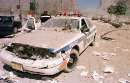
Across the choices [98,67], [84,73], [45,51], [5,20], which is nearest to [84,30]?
[98,67]

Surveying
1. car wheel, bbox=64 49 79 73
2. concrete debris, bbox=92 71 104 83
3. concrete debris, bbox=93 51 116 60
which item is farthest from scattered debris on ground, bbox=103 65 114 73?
concrete debris, bbox=93 51 116 60

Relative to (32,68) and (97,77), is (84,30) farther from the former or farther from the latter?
(32,68)

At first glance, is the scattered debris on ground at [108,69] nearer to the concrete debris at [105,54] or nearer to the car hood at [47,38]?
the concrete debris at [105,54]

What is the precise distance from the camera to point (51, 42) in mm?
6230

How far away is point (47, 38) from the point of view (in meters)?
6.63

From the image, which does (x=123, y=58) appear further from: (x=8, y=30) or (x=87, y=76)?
(x=8, y=30)

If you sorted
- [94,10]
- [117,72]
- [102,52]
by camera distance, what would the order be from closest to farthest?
1. [117,72]
2. [102,52]
3. [94,10]

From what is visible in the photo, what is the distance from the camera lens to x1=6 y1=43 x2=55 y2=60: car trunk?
5797 mm

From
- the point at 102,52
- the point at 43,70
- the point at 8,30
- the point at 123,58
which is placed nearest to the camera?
the point at 43,70

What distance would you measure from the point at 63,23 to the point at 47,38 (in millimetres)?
1427

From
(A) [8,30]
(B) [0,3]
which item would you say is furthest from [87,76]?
(B) [0,3]

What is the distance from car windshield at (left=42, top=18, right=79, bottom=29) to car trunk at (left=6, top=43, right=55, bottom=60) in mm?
2001

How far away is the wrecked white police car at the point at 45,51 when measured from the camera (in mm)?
5613

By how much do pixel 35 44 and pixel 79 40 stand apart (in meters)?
1.64
